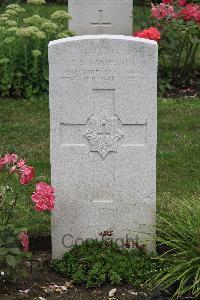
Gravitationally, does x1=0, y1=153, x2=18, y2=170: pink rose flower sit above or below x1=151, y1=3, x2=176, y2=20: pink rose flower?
below

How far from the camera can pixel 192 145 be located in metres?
7.38

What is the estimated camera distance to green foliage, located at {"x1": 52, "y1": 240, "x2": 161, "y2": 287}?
15.6 ft

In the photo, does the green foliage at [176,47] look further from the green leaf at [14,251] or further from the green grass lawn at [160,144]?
the green leaf at [14,251]

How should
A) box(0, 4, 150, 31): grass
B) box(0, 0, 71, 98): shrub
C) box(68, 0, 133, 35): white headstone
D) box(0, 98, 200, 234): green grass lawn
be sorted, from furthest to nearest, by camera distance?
box(0, 4, 150, 31): grass < box(68, 0, 133, 35): white headstone < box(0, 0, 71, 98): shrub < box(0, 98, 200, 234): green grass lawn

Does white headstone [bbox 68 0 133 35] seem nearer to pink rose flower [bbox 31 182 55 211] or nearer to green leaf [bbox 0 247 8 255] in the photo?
pink rose flower [bbox 31 182 55 211]

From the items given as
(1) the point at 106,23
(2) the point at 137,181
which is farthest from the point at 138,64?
(1) the point at 106,23

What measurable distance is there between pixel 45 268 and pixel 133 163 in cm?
82

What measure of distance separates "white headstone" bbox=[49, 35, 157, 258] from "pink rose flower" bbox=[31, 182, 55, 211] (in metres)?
0.24

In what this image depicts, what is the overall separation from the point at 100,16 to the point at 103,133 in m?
6.99

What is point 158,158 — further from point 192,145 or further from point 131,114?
point 131,114

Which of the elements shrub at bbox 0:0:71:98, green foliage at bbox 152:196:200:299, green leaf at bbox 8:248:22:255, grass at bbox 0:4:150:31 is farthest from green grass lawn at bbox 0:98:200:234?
grass at bbox 0:4:150:31

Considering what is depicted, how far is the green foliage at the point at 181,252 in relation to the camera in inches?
179

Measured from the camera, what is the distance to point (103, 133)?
4867 mm

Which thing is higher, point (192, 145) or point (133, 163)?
point (133, 163)
